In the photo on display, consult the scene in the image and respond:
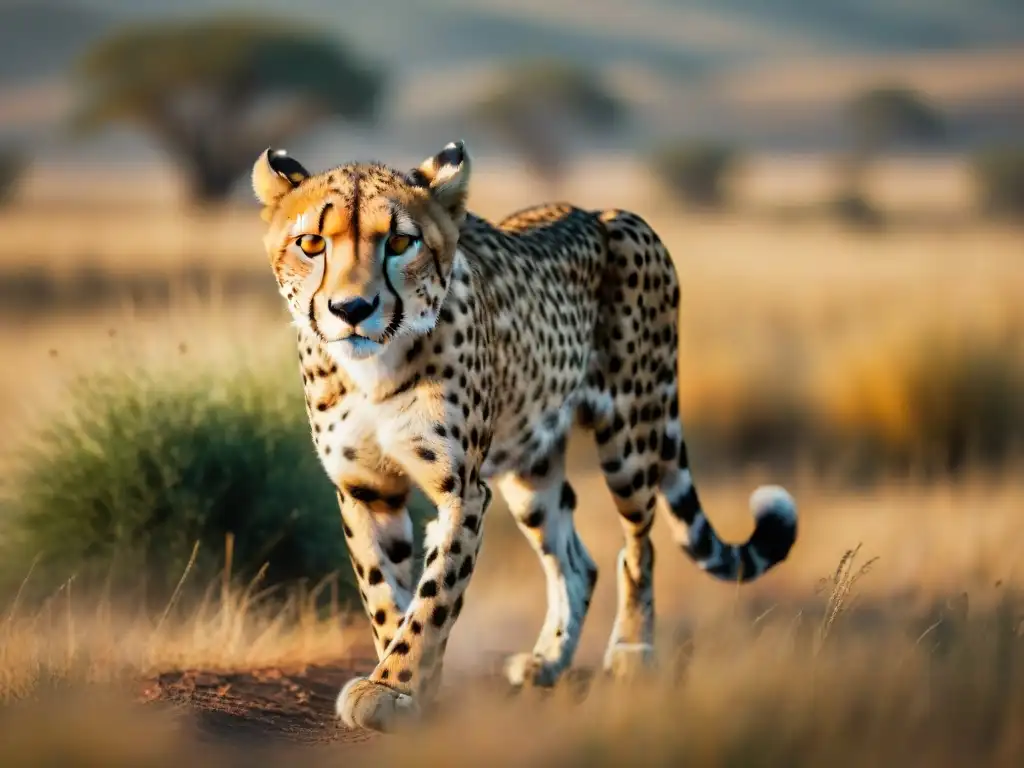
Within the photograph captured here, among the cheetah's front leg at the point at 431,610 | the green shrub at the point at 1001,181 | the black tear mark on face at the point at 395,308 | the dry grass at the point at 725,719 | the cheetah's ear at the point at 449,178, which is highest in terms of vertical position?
the cheetah's ear at the point at 449,178

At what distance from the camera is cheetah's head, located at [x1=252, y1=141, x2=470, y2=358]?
2820 mm

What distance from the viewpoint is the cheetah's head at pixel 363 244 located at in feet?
9.25

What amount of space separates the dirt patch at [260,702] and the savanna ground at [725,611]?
1 centimetres

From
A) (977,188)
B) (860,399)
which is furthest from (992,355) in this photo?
(977,188)

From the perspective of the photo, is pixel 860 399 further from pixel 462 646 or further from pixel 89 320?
pixel 89 320

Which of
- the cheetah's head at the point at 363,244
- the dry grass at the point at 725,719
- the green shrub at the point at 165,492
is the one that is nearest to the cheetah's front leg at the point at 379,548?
the dry grass at the point at 725,719

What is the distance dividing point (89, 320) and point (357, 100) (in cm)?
1421

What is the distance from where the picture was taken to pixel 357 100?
1042 inches

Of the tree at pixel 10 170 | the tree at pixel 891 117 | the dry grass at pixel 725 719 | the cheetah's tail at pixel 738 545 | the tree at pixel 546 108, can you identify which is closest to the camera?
the dry grass at pixel 725 719

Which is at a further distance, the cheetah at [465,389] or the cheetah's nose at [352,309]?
the cheetah at [465,389]

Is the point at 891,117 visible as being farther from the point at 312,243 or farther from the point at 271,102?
the point at 312,243

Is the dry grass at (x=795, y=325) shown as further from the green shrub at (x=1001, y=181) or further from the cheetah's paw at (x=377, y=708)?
the green shrub at (x=1001, y=181)

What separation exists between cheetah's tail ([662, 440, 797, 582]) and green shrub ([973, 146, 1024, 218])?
25269 mm

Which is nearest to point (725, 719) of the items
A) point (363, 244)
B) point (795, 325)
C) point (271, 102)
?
point (363, 244)
